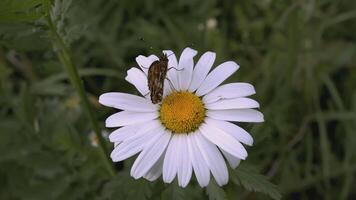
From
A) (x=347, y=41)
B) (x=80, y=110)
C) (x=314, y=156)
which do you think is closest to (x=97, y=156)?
(x=80, y=110)

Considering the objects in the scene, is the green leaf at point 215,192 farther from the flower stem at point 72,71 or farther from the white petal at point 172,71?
the flower stem at point 72,71

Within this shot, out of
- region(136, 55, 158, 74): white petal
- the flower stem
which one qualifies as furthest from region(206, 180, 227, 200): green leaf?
the flower stem

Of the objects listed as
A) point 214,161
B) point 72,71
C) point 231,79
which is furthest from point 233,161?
point 231,79

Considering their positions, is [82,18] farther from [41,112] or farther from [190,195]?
[190,195]

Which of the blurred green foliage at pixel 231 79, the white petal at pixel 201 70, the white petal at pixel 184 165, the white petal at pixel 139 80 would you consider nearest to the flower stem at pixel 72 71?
the blurred green foliage at pixel 231 79

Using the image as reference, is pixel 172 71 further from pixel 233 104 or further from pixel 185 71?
pixel 233 104

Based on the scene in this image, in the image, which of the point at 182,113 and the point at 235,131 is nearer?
the point at 235,131
